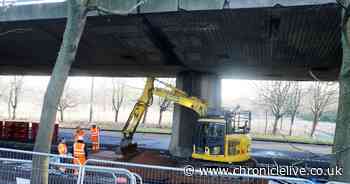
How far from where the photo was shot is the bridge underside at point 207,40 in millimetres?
12656

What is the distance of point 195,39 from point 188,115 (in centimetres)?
542

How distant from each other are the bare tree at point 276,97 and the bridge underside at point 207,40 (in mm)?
16696

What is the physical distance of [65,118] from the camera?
2036 inches

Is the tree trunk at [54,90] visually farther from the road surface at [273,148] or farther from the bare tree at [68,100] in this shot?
the bare tree at [68,100]

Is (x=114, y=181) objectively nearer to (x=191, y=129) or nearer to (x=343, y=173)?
(x=343, y=173)

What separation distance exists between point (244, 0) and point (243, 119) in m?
5.28

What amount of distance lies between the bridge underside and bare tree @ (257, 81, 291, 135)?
657 inches

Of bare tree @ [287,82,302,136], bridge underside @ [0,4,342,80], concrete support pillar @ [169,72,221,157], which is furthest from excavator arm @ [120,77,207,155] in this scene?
bare tree @ [287,82,302,136]

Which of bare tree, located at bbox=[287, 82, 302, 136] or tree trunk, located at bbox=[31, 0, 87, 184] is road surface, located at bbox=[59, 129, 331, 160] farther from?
tree trunk, located at bbox=[31, 0, 87, 184]

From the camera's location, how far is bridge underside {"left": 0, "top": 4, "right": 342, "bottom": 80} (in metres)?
12.7

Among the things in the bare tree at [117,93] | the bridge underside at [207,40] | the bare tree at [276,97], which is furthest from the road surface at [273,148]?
the bare tree at [117,93]

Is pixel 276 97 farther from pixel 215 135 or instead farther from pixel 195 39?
pixel 215 135

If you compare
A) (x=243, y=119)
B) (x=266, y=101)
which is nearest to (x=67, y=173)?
(x=243, y=119)

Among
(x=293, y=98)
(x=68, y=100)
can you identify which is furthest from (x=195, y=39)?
(x=68, y=100)
